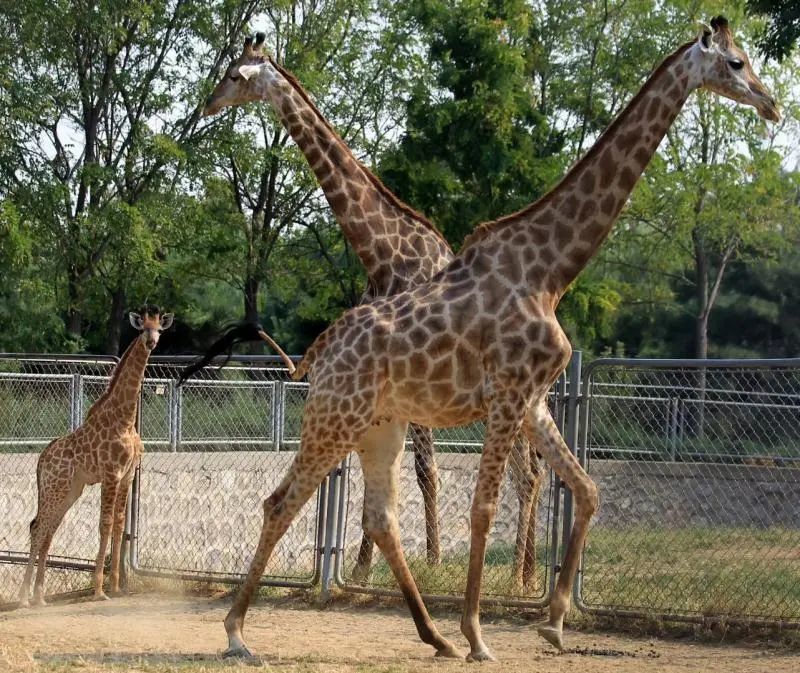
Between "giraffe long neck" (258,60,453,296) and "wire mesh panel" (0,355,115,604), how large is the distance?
11.9 feet

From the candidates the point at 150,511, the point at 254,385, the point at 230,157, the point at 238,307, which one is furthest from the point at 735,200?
the point at 150,511

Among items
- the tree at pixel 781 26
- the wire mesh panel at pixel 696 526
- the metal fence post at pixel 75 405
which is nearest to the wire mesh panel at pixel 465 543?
the wire mesh panel at pixel 696 526

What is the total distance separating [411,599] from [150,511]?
15.6 feet

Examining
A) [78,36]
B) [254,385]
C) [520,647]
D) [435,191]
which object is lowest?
[520,647]

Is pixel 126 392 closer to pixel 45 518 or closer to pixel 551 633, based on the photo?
pixel 45 518

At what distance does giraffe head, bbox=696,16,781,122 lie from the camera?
668cm

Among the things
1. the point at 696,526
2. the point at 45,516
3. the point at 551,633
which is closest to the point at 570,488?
the point at 551,633

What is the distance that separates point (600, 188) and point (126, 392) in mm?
4310

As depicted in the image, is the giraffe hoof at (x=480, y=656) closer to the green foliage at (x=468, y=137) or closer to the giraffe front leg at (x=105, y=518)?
the giraffe front leg at (x=105, y=518)

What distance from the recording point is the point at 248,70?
324 inches

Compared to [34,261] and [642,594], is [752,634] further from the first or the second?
[34,261]

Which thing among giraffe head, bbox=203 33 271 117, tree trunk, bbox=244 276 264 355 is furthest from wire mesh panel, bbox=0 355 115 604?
tree trunk, bbox=244 276 264 355

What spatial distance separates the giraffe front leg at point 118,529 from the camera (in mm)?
9375

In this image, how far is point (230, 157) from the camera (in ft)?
73.8
